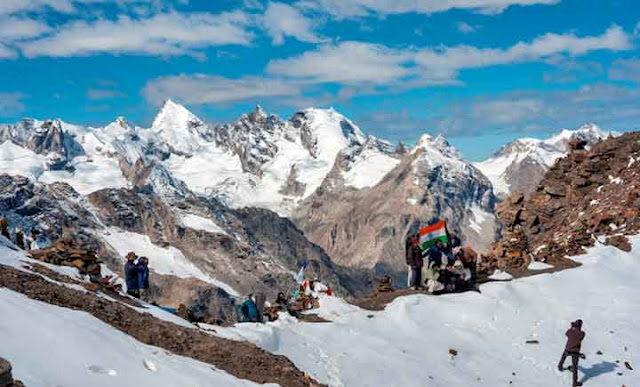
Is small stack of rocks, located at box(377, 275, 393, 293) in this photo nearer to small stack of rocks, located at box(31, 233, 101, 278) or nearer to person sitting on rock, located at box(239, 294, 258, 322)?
person sitting on rock, located at box(239, 294, 258, 322)

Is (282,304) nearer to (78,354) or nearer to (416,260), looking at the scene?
(416,260)

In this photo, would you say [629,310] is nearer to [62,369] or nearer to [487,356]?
[487,356]

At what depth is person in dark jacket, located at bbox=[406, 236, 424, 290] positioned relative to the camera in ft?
129

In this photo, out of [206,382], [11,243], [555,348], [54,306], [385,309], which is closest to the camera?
[206,382]

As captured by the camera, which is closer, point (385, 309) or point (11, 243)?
point (11, 243)

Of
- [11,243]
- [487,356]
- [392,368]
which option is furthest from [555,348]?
[11,243]

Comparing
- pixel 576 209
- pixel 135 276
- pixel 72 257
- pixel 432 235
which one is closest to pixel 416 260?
pixel 432 235

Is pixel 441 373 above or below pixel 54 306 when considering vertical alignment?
below

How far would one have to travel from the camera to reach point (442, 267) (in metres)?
39.6

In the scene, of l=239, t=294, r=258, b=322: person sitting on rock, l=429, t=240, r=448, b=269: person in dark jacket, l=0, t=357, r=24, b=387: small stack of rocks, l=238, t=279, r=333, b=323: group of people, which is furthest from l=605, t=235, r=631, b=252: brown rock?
l=0, t=357, r=24, b=387: small stack of rocks

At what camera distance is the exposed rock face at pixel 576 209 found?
46.4 metres

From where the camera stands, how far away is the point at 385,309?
3512 cm

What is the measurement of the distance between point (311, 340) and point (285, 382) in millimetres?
6186

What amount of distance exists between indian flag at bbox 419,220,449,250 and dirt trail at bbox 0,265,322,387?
17.2m
